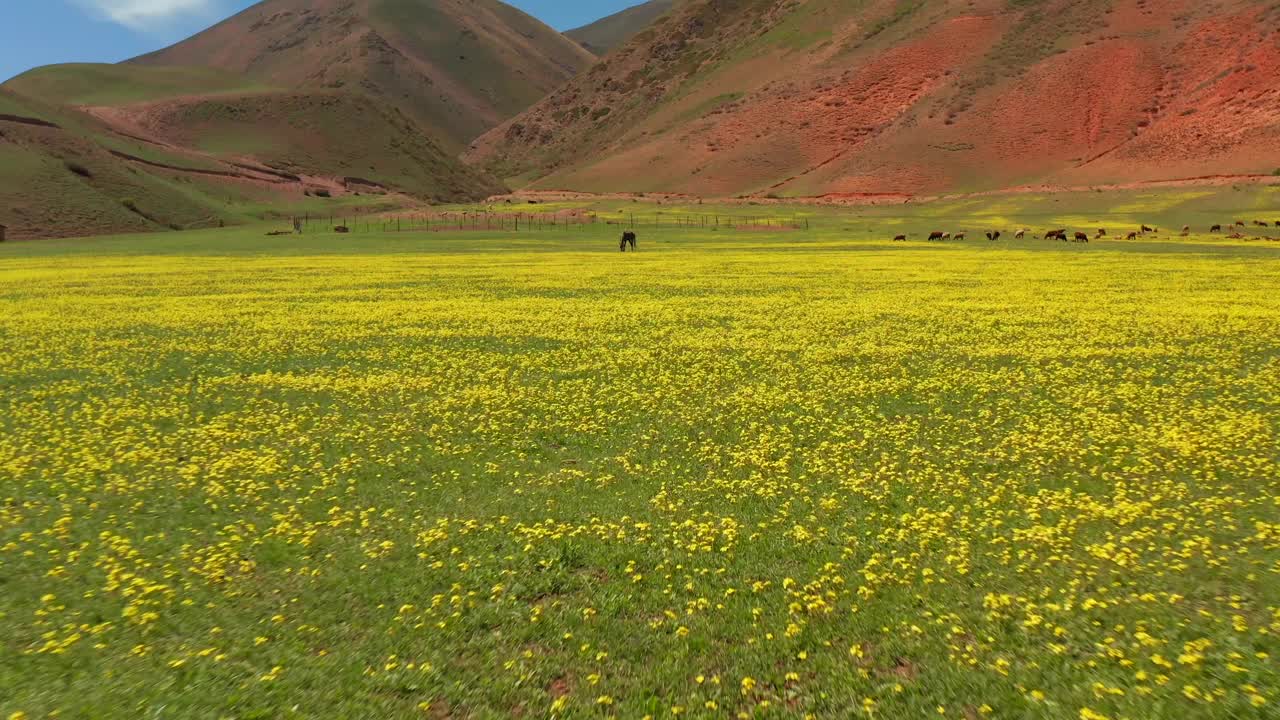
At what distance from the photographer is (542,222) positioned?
3844 inches

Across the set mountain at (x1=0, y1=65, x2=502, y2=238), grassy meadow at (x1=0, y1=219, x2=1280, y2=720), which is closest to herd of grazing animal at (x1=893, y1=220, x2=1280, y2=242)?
grassy meadow at (x1=0, y1=219, x2=1280, y2=720)

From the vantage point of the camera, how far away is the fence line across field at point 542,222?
89.0 metres

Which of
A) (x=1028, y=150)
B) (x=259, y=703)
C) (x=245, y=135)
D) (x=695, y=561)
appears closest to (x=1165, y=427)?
(x=695, y=561)

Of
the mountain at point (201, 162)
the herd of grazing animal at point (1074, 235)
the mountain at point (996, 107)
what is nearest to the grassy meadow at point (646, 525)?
the herd of grazing animal at point (1074, 235)

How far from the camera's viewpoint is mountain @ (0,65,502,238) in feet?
311

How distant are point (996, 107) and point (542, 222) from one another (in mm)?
92250

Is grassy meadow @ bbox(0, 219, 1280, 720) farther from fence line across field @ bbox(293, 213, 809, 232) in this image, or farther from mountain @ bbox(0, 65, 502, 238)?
mountain @ bbox(0, 65, 502, 238)

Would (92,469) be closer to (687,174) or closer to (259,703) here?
(259,703)

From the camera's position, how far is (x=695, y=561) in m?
7.21

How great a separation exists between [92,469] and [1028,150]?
477 feet

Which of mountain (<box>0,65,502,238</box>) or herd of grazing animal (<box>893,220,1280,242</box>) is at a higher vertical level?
mountain (<box>0,65,502,238</box>)

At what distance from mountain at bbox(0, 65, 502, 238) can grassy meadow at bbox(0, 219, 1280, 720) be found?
3800 inches

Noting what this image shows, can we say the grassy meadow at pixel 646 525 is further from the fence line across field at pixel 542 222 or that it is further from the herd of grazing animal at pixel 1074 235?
the fence line across field at pixel 542 222

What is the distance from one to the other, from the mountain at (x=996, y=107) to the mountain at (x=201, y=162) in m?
49.2
